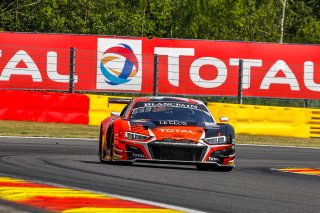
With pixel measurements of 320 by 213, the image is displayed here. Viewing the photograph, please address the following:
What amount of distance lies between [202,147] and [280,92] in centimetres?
1592

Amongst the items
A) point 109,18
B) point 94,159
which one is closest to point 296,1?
point 109,18

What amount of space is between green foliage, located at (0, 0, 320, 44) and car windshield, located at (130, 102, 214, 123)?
29.7 metres

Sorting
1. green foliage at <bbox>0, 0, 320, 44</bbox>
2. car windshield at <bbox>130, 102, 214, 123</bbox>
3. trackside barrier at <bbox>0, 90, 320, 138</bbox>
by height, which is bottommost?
trackside barrier at <bbox>0, 90, 320, 138</bbox>

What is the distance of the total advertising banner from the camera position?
29656mm

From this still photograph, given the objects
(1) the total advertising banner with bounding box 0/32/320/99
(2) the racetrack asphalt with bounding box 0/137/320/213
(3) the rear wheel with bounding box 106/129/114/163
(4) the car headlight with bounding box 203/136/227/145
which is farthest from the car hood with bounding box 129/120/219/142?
(1) the total advertising banner with bounding box 0/32/320/99

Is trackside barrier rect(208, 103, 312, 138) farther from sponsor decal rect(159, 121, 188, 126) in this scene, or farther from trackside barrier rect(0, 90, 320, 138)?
sponsor decal rect(159, 121, 188, 126)

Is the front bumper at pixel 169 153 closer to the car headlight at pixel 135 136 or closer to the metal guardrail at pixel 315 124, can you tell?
the car headlight at pixel 135 136

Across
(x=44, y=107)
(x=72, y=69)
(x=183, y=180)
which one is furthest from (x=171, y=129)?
(x=72, y=69)

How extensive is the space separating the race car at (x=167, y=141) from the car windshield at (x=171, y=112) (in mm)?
15

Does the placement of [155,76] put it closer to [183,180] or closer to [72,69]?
[72,69]

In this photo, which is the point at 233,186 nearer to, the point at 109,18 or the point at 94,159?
the point at 94,159

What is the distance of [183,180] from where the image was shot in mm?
13844

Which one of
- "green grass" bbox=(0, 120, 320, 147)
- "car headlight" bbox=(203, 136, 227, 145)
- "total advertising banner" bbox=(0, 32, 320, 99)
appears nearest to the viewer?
"car headlight" bbox=(203, 136, 227, 145)

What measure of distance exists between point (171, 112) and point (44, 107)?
1091 centimetres
